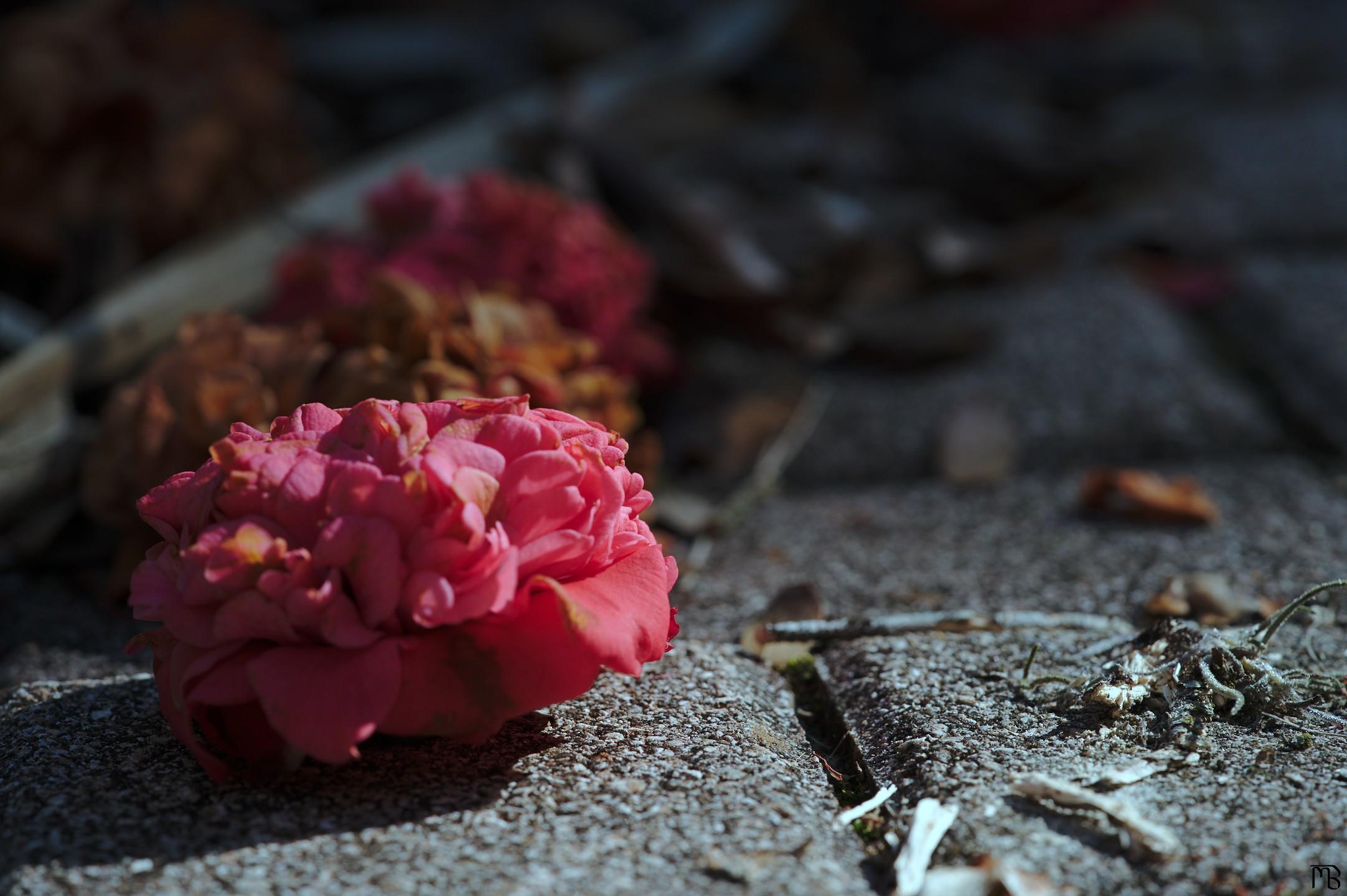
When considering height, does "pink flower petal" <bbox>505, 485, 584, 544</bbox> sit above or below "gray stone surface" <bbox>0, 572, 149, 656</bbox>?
above

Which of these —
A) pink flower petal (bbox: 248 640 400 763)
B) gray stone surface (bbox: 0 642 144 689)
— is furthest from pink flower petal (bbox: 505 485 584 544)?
gray stone surface (bbox: 0 642 144 689)

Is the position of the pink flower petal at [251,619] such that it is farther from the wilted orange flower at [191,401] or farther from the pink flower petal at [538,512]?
the wilted orange flower at [191,401]

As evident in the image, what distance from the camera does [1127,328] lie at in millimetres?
1937

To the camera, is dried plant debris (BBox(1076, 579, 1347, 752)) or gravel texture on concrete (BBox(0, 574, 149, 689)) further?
gravel texture on concrete (BBox(0, 574, 149, 689))

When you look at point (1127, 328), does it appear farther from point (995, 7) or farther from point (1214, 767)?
point (995, 7)

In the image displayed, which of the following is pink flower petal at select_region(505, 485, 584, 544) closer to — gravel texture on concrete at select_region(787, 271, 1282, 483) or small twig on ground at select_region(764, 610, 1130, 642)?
small twig on ground at select_region(764, 610, 1130, 642)

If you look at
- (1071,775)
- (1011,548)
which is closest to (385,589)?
(1071,775)

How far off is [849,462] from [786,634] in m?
0.65

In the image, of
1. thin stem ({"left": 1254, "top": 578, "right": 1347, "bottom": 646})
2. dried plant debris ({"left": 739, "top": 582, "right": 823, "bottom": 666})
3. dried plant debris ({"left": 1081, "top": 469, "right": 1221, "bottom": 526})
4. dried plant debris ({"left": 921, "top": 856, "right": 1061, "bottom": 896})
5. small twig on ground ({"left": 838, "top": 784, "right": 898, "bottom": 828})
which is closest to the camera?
dried plant debris ({"left": 921, "top": 856, "right": 1061, "bottom": 896})

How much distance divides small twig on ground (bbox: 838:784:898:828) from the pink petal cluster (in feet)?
3.38

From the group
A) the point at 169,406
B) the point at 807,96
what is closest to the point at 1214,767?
the point at 169,406

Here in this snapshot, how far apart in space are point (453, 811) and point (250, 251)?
57.3 inches

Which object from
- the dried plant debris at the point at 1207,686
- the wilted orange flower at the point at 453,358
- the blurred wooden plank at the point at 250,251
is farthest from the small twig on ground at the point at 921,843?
the blurred wooden plank at the point at 250,251

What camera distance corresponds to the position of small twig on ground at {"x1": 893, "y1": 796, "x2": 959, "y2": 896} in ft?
2.47
